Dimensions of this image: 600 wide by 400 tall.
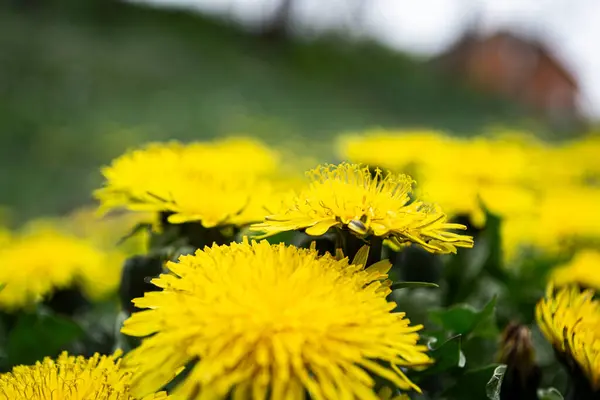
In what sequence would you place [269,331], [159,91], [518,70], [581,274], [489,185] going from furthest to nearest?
[518,70], [159,91], [489,185], [581,274], [269,331]

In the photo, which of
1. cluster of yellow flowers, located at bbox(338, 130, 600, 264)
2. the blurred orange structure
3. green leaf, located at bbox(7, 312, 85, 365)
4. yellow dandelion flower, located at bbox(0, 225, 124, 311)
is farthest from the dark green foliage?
the blurred orange structure

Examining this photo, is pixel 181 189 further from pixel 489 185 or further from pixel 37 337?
pixel 489 185

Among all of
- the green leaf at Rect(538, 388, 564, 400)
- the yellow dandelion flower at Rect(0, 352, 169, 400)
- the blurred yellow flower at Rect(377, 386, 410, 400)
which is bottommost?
the green leaf at Rect(538, 388, 564, 400)

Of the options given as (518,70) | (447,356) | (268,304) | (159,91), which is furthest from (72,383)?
(518,70)

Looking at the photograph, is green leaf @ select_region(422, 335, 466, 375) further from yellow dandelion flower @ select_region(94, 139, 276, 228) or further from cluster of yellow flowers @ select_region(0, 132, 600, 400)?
yellow dandelion flower @ select_region(94, 139, 276, 228)

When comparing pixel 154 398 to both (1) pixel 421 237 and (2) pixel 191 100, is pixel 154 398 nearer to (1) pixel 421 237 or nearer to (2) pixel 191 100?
(1) pixel 421 237

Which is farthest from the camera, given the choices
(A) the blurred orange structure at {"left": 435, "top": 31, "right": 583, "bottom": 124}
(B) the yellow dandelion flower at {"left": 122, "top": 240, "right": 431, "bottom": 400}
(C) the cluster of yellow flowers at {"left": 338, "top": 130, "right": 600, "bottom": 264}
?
(A) the blurred orange structure at {"left": 435, "top": 31, "right": 583, "bottom": 124}
